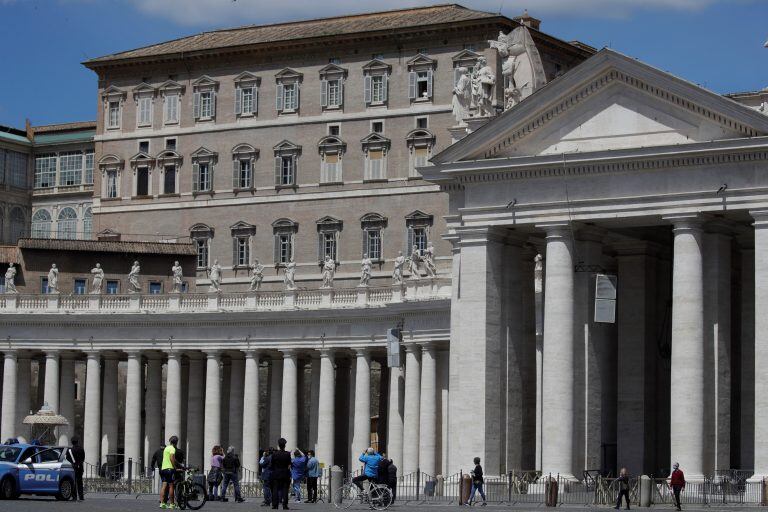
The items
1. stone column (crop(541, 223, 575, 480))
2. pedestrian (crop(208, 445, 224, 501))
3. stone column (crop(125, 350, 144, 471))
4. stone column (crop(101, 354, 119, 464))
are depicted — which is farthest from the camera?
stone column (crop(101, 354, 119, 464))

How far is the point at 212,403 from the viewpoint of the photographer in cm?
10694

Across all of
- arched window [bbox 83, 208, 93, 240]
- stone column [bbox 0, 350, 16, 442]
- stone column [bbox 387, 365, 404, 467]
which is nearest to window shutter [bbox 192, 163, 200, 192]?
arched window [bbox 83, 208, 93, 240]

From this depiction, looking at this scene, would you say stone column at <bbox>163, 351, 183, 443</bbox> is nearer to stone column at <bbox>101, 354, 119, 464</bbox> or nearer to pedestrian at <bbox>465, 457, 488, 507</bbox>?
stone column at <bbox>101, 354, 119, 464</bbox>

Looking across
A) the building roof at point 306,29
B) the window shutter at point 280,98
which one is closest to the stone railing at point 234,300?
the building roof at point 306,29

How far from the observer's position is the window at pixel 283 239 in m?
142

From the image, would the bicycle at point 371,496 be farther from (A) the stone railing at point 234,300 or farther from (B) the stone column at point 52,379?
(B) the stone column at point 52,379

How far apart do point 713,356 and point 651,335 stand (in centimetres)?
840

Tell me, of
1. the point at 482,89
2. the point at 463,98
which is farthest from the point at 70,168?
the point at 482,89

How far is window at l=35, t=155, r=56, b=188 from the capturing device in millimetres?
164375

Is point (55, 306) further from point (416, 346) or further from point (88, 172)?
point (88, 172)

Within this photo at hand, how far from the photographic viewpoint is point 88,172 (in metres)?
162

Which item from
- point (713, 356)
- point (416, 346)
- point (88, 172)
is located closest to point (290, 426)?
point (416, 346)

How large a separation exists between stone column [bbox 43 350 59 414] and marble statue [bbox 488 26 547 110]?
40.8m

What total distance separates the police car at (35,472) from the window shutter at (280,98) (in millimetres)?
77120
